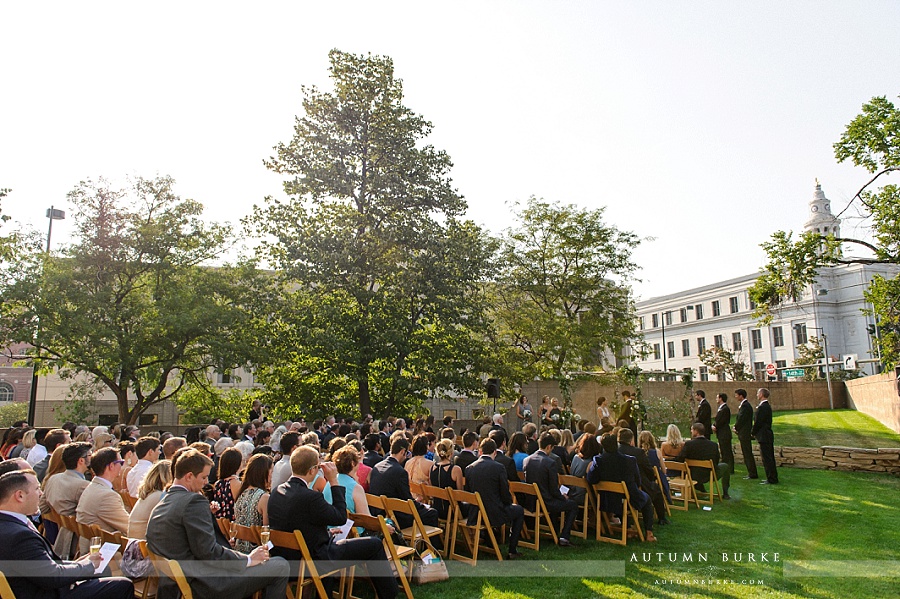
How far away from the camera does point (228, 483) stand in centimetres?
615

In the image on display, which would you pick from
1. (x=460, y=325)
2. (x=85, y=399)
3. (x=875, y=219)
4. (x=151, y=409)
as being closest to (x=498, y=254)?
(x=460, y=325)

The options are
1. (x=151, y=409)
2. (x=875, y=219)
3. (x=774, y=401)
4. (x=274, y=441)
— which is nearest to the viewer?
(x=274, y=441)

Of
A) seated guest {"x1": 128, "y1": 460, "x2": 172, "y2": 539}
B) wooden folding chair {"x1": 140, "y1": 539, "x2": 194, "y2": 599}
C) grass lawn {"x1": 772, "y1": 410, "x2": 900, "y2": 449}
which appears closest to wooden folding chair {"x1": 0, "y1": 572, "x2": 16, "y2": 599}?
wooden folding chair {"x1": 140, "y1": 539, "x2": 194, "y2": 599}

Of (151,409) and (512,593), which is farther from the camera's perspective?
(151,409)

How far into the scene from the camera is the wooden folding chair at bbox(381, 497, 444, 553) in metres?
6.46

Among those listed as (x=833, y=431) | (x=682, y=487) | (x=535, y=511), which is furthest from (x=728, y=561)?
(x=833, y=431)

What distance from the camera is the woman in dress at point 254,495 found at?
5641 mm

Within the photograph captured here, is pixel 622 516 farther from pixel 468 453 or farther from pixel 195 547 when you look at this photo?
pixel 195 547

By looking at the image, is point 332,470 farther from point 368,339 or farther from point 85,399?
point 85,399

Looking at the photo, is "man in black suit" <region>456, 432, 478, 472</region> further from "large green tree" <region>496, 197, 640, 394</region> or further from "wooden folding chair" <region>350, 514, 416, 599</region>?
"large green tree" <region>496, 197, 640, 394</region>

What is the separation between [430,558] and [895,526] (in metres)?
7.33

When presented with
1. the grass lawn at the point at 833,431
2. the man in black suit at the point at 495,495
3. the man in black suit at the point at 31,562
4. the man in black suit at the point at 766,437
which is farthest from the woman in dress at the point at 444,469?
the grass lawn at the point at 833,431

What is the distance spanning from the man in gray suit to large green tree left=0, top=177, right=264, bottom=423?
15.8 meters

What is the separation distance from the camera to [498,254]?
29.9m
